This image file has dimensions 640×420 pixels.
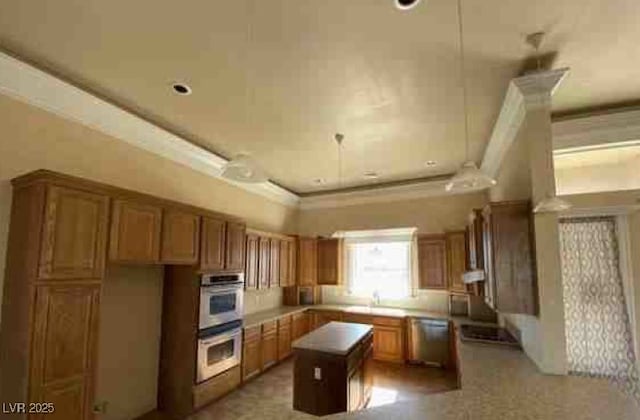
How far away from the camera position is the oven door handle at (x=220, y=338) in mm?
3702

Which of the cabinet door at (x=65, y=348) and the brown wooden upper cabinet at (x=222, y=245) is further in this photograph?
the brown wooden upper cabinet at (x=222, y=245)

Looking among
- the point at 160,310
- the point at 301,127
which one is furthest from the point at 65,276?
the point at 301,127

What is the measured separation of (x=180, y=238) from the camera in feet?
11.4

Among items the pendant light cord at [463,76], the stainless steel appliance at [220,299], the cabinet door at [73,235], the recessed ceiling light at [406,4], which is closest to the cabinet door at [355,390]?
the stainless steel appliance at [220,299]

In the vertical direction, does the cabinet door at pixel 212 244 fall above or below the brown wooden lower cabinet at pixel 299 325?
above

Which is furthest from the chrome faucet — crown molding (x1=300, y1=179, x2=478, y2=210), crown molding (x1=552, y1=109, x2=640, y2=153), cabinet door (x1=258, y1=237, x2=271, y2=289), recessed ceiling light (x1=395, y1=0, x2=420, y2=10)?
recessed ceiling light (x1=395, y1=0, x2=420, y2=10)

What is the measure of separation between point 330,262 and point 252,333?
2.25 meters

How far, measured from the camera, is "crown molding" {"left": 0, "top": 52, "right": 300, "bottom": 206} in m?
2.53

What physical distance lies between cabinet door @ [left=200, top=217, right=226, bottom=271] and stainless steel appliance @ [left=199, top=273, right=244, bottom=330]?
0.45 ft

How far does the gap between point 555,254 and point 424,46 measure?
5.95 ft

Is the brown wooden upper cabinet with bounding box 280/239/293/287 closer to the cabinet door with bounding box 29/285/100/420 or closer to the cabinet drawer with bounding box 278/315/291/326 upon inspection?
the cabinet drawer with bounding box 278/315/291/326

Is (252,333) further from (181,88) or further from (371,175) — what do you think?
(181,88)

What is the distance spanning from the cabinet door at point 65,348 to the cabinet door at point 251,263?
2.46 meters

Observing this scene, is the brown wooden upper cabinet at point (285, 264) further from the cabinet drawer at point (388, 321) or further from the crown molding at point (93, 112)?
the crown molding at point (93, 112)
